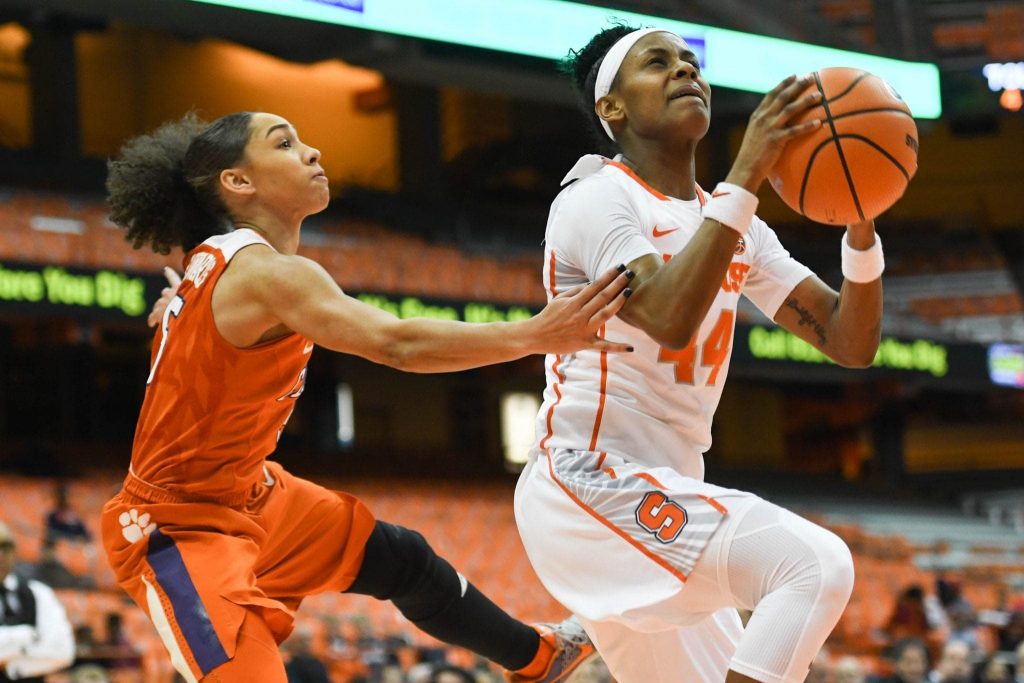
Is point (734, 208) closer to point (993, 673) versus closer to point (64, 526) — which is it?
point (993, 673)

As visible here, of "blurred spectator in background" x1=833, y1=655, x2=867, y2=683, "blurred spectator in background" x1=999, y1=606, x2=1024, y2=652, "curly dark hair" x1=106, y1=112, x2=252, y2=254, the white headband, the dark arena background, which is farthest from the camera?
the dark arena background

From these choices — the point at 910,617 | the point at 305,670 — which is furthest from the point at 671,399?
the point at 910,617

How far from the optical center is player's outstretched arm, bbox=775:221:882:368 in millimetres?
4262

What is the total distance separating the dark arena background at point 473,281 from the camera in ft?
48.0

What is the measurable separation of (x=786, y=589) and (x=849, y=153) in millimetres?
1149

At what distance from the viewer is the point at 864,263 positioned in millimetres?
4230

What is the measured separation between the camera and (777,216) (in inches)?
996

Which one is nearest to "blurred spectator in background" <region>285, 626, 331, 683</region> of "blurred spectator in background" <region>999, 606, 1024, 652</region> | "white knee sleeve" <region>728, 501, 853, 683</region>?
"white knee sleeve" <region>728, 501, 853, 683</region>

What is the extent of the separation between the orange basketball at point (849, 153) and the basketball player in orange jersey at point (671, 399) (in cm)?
9

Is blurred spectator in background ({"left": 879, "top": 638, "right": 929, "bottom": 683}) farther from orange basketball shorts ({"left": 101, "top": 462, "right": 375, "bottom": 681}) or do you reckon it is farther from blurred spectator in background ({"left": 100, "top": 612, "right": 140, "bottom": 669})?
orange basketball shorts ({"left": 101, "top": 462, "right": 375, "bottom": 681})

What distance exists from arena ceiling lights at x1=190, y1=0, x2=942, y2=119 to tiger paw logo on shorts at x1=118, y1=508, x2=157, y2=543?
37.3 feet

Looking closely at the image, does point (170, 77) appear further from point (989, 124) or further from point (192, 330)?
point (192, 330)

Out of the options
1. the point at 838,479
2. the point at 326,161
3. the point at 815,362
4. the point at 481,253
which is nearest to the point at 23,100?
the point at 326,161

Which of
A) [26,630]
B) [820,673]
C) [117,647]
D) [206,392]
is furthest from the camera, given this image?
[117,647]
